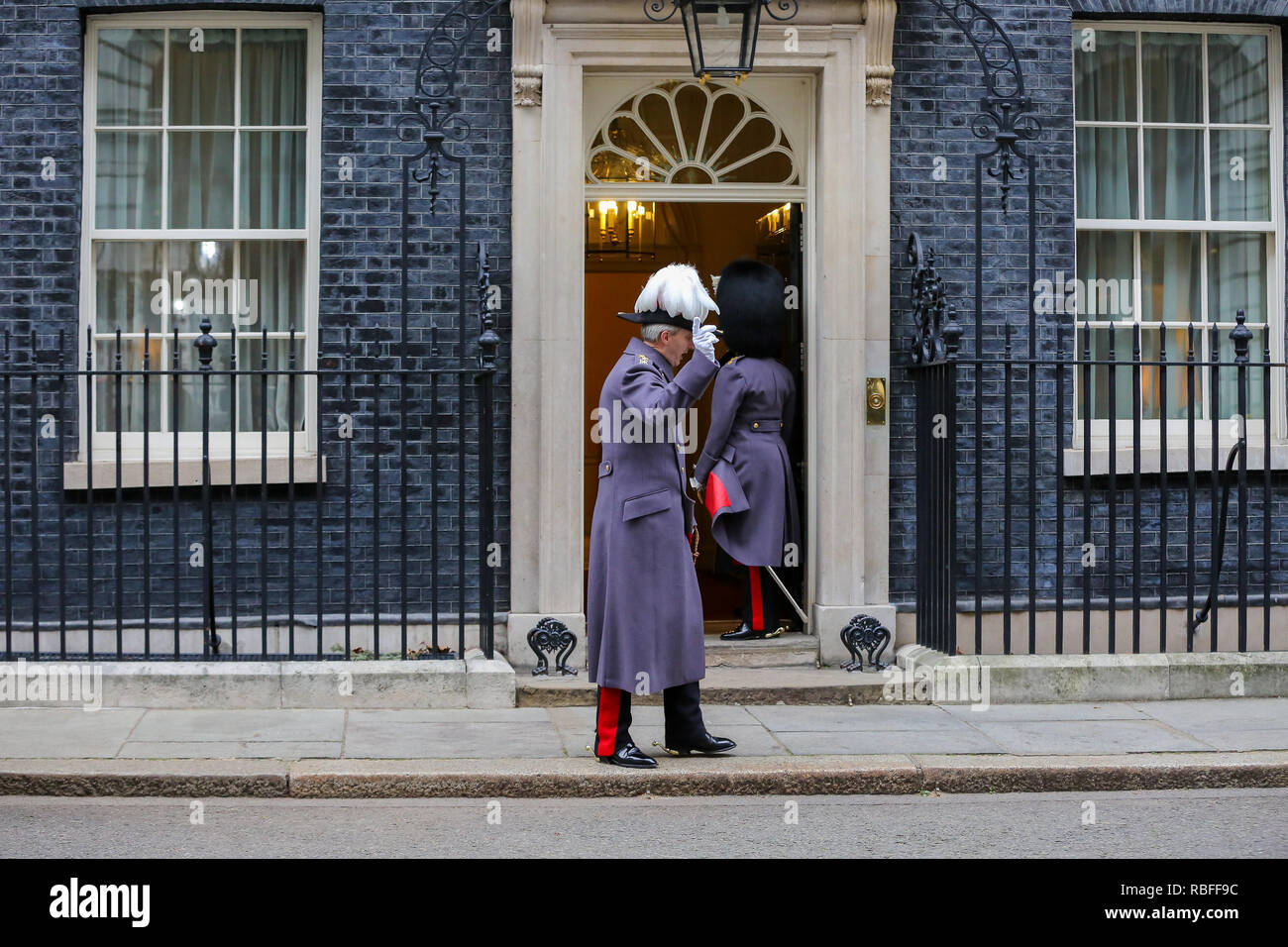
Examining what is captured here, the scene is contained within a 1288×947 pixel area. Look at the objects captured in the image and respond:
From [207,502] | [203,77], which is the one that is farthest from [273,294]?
[207,502]

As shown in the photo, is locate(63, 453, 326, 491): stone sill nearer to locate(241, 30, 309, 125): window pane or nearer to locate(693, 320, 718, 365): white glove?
locate(241, 30, 309, 125): window pane

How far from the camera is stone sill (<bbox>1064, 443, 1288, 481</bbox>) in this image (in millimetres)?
9648

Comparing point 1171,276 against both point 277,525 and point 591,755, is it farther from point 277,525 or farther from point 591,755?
point 277,525

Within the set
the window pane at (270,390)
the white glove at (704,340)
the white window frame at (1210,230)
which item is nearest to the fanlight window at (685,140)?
the white window frame at (1210,230)

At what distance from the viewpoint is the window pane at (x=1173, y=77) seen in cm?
1009

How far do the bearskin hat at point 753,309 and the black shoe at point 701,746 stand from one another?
3.02 meters

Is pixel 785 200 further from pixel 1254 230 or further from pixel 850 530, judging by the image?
pixel 1254 230

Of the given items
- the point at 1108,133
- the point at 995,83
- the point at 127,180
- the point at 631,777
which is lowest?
the point at 631,777

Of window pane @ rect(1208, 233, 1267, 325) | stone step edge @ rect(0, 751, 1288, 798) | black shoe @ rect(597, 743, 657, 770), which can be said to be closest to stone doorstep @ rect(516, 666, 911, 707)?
stone step edge @ rect(0, 751, 1288, 798)

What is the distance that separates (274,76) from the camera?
31.3ft

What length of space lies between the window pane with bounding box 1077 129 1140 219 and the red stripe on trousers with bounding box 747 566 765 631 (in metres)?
3.06

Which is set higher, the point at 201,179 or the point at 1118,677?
the point at 201,179

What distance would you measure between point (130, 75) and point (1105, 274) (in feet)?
19.7

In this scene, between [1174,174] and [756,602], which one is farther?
[1174,174]
